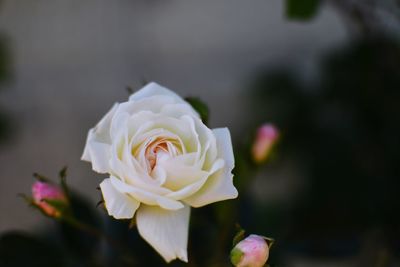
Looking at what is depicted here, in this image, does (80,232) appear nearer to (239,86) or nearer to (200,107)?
(200,107)

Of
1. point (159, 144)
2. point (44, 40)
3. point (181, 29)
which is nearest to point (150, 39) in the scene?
point (181, 29)

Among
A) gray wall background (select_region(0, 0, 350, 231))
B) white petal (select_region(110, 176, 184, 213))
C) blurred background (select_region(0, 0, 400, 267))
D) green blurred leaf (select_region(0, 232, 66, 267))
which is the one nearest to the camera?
white petal (select_region(110, 176, 184, 213))

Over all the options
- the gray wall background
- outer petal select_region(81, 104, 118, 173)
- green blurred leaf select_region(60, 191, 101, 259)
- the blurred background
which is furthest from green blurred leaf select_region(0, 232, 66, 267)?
the gray wall background

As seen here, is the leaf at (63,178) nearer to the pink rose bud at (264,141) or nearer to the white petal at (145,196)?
the white petal at (145,196)

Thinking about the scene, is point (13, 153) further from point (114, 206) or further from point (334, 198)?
point (114, 206)

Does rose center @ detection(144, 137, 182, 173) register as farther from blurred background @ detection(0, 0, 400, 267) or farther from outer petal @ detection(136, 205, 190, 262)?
blurred background @ detection(0, 0, 400, 267)
